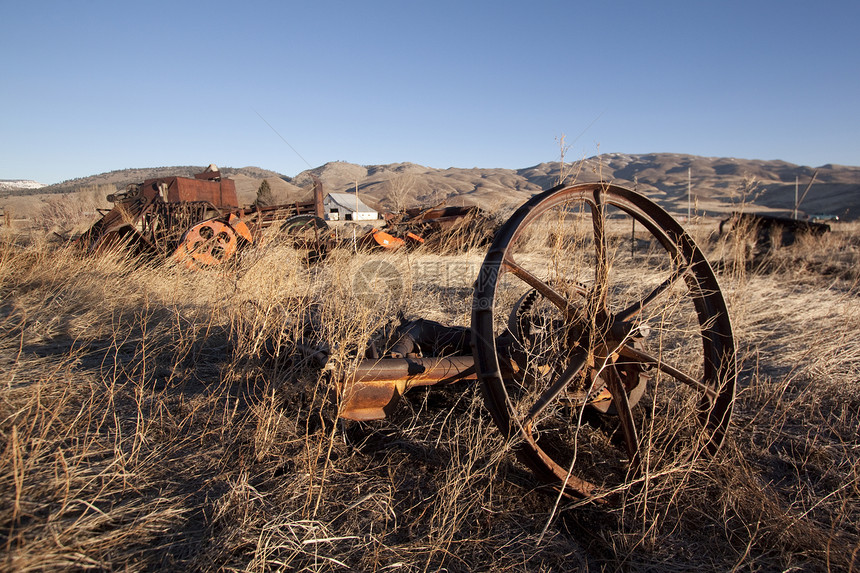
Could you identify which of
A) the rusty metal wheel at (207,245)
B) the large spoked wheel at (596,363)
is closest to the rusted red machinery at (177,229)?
the rusty metal wheel at (207,245)

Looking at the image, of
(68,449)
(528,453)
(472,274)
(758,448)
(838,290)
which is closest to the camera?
(68,449)

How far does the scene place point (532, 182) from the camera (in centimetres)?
8006

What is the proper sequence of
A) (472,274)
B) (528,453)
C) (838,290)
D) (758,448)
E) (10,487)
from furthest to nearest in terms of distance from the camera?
(472,274)
(838,290)
(758,448)
(528,453)
(10,487)

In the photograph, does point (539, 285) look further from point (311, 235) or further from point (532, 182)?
point (532, 182)

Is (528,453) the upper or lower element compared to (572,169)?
lower

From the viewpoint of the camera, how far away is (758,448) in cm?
254

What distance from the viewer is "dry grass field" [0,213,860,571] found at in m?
1.58

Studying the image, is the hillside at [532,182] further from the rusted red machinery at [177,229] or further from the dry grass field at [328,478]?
the dry grass field at [328,478]

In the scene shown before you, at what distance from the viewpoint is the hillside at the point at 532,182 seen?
3553 cm

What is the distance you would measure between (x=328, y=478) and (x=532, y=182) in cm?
8281

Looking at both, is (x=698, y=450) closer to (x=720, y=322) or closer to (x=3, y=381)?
(x=720, y=322)

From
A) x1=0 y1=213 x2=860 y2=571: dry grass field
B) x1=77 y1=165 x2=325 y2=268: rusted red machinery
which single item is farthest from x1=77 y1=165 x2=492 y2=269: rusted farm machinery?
x1=0 y1=213 x2=860 y2=571: dry grass field

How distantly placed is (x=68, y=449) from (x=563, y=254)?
2.59m

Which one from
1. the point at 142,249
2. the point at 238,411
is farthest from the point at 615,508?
the point at 142,249
